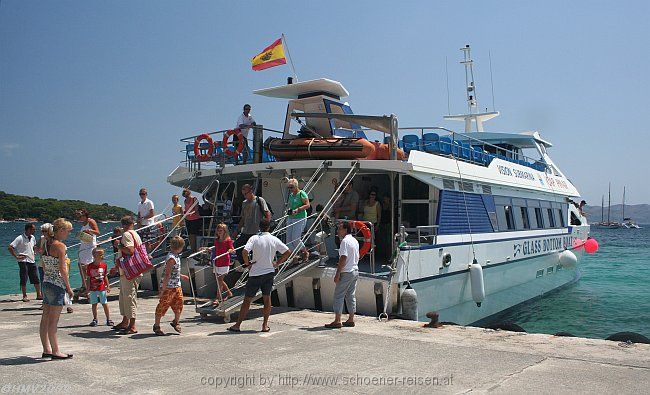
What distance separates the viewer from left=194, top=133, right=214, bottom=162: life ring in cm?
1352

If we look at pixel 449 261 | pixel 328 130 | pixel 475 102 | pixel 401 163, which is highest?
pixel 475 102

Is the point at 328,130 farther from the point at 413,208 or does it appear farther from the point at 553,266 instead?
the point at 553,266

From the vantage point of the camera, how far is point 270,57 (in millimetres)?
15133

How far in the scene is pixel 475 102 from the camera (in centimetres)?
2266

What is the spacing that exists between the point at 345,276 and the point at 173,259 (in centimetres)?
260

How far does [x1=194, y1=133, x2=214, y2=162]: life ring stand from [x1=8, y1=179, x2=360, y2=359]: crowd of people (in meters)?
1.07

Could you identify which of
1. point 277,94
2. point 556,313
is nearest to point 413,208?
point 277,94

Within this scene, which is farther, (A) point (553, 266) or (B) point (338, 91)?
(A) point (553, 266)

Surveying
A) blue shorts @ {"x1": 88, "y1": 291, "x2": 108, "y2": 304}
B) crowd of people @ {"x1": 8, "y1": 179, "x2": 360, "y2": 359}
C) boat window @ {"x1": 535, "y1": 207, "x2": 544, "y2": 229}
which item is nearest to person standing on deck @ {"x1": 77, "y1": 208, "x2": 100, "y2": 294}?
crowd of people @ {"x1": 8, "y1": 179, "x2": 360, "y2": 359}

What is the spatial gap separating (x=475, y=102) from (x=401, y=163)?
12835 millimetres

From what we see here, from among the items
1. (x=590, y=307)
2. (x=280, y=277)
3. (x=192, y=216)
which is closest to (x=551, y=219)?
(x=590, y=307)

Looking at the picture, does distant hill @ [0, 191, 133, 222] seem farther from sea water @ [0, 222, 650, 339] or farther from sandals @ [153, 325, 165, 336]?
sandals @ [153, 325, 165, 336]

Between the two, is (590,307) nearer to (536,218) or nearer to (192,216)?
(536,218)

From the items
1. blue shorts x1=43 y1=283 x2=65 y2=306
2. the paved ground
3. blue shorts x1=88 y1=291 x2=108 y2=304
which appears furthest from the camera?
blue shorts x1=88 y1=291 x2=108 y2=304
